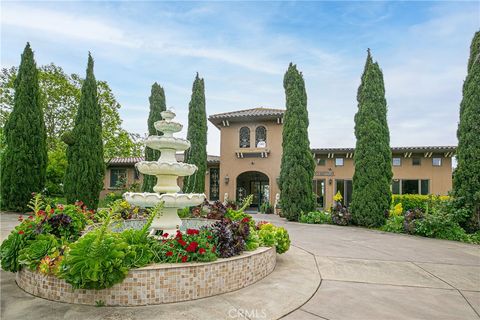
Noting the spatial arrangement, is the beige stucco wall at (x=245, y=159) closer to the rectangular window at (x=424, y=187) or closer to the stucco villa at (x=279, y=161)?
the stucco villa at (x=279, y=161)

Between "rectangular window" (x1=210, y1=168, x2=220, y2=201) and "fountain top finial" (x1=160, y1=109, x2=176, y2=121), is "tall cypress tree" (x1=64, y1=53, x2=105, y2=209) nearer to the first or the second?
"rectangular window" (x1=210, y1=168, x2=220, y2=201)

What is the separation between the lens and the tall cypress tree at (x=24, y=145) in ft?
44.8

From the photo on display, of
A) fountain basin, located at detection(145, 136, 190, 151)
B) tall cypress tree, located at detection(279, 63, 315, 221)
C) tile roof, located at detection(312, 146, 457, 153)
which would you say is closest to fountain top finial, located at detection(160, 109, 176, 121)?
fountain basin, located at detection(145, 136, 190, 151)

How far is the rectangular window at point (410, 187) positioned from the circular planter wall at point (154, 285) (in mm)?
18927

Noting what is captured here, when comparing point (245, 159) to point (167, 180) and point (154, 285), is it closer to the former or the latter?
point (167, 180)

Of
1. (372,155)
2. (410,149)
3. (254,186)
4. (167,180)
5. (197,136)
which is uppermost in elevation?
(197,136)

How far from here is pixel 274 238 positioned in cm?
552

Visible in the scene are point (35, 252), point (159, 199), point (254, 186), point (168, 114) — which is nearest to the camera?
point (35, 252)

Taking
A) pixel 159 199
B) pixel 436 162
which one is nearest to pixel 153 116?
pixel 159 199

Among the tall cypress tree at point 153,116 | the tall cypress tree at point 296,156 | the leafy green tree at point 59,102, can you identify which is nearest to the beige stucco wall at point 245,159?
the tall cypress tree at point 296,156

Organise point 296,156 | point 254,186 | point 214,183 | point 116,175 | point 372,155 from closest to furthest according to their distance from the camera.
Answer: point 372,155
point 296,156
point 214,183
point 254,186
point 116,175

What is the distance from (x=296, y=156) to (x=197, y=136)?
7.06 meters

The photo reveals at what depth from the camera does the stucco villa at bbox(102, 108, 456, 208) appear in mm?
18422

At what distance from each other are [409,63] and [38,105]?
1821 cm
